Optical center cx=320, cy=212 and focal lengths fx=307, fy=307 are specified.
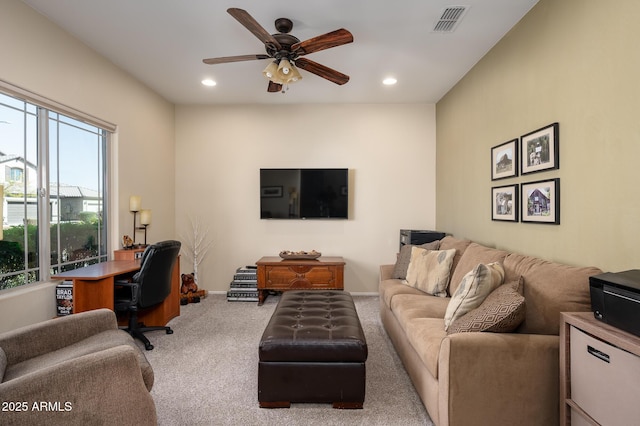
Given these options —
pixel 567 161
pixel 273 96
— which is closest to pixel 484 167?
pixel 567 161

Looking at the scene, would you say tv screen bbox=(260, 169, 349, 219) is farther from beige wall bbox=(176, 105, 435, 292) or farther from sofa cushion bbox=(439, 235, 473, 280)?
sofa cushion bbox=(439, 235, 473, 280)

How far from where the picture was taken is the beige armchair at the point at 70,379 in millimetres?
1174

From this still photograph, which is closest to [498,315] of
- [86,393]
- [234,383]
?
[234,383]

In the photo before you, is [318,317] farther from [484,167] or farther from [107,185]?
[107,185]

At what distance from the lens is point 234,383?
223 cm

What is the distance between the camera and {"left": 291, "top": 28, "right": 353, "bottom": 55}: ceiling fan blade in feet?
7.37

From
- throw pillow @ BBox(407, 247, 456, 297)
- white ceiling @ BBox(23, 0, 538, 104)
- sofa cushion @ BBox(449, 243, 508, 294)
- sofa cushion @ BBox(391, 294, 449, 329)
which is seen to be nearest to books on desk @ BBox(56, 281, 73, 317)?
white ceiling @ BBox(23, 0, 538, 104)

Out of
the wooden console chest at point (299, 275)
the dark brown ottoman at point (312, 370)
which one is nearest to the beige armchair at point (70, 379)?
the dark brown ottoman at point (312, 370)

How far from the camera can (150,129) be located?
4.06m

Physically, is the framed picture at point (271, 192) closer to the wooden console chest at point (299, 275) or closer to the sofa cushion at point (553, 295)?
the wooden console chest at point (299, 275)

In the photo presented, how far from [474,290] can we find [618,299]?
26.5 inches

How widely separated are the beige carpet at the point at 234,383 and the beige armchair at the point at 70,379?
1.80ft

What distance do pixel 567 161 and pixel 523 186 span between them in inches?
18.8

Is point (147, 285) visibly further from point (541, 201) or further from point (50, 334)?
point (541, 201)
